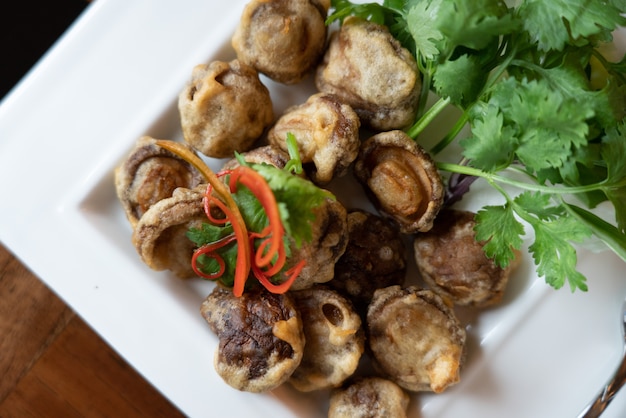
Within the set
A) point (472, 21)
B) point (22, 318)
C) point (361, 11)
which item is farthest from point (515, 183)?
point (22, 318)

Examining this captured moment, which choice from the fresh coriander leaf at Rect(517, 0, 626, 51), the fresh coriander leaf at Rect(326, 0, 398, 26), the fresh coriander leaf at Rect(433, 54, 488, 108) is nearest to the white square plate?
the fresh coriander leaf at Rect(326, 0, 398, 26)

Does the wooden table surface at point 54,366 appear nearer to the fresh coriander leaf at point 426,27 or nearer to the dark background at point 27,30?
the dark background at point 27,30

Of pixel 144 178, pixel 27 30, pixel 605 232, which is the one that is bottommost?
pixel 605 232

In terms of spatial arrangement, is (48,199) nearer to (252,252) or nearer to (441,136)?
(252,252)

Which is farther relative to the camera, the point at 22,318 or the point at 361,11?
the point at 22,318

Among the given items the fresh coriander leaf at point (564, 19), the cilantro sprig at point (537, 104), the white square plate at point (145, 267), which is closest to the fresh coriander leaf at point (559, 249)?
the cilantro sprig at point (537, 104)

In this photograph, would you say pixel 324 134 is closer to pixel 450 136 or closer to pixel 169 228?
pixel 450 136
